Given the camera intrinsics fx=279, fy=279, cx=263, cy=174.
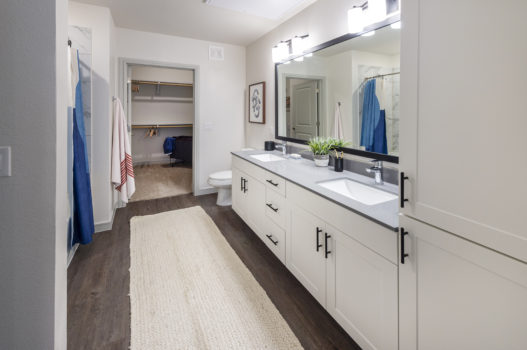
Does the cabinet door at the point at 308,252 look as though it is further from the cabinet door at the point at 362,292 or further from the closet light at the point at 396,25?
the closet light at the point at 396,25

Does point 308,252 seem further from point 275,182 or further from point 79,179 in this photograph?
point 79,179

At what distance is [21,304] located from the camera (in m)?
1.01

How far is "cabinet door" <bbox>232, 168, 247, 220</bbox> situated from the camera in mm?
3068

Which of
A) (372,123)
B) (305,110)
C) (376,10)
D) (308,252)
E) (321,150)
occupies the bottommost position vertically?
(308,252)

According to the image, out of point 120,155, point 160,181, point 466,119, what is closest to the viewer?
point 466,119

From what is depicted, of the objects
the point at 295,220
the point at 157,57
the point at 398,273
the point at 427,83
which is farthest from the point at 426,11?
the point at 157,57

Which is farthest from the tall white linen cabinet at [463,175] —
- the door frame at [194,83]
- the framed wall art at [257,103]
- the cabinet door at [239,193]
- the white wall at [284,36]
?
the door frame at [194,83]

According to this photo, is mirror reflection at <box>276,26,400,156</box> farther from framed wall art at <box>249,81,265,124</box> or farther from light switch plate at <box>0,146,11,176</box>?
light switch plate at <box>0,146,11,176</box>

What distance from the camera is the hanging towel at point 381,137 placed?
197 cm

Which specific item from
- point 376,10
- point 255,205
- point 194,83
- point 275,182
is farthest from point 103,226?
point 376,10

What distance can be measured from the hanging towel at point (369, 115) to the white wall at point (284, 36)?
61 cm

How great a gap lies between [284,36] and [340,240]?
2.61 meters

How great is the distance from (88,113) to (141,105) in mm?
4079

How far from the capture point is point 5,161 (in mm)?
967
